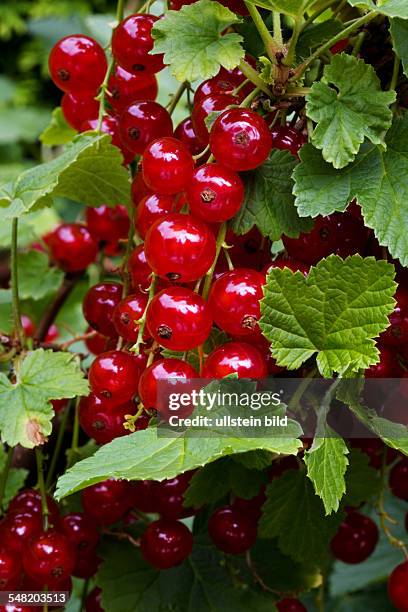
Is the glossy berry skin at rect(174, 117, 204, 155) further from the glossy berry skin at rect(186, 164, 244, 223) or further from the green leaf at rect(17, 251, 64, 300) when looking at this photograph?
the green leaf at rect(17, 251, 64, 300)

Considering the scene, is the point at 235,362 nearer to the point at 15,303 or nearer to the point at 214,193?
the point at 214,193

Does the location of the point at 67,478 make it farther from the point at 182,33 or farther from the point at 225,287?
the point at 182,33

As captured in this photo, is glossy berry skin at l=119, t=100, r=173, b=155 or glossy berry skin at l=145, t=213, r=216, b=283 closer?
glossy berry skin at l=145, t=213, r=216, b=283

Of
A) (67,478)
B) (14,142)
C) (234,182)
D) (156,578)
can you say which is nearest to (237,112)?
(234,182)

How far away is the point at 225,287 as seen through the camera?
56 cm

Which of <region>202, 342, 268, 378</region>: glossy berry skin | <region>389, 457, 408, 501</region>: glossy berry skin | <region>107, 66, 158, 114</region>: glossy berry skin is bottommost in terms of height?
<region>389, 457, 408, 501</region>: glossy berry skin

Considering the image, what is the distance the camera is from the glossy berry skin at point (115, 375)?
1.97 ft

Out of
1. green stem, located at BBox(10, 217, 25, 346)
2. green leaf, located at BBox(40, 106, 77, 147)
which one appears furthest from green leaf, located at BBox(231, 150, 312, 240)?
green leaf, located at BBox(40, 106, 77, 147)

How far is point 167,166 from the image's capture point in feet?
1.86

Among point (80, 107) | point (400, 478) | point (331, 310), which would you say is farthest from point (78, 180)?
point (400, 478)

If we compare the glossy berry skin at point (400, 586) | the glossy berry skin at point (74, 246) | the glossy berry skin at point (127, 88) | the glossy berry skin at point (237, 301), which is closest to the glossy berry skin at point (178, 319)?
the glossy berry skin at point (237, 301)

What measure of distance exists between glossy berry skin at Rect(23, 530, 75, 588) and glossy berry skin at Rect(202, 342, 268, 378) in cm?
21

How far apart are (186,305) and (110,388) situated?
0.33 ft

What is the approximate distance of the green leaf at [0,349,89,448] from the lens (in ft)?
2.04
